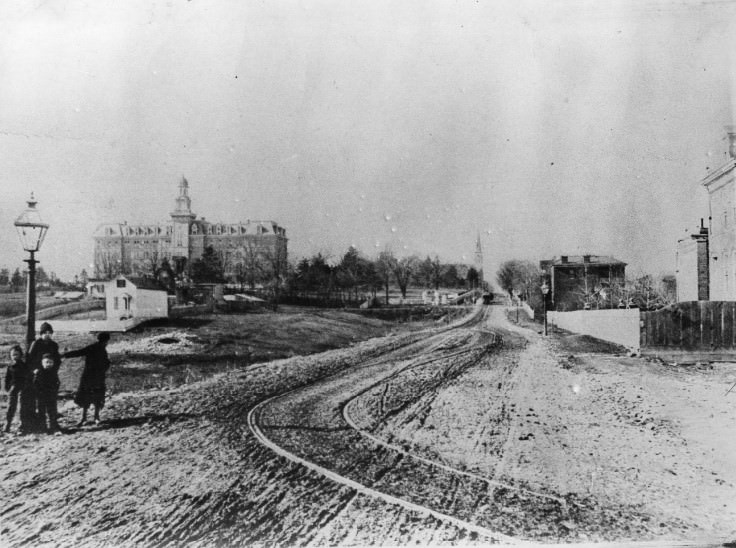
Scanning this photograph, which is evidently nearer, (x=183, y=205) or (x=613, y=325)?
(x=183, y=205)

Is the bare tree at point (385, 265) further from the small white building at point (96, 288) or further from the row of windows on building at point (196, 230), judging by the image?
the small white building at point (96, 288)

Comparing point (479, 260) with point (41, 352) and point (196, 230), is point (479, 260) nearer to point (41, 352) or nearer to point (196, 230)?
point (196, 230)

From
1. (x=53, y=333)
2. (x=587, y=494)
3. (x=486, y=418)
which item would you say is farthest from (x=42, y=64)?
(x=587, y=494)

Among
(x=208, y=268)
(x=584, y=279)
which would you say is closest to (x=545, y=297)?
(x=584, y=279)

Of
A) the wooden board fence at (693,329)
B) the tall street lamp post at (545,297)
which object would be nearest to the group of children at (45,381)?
the tall street lamp post at (545,297)

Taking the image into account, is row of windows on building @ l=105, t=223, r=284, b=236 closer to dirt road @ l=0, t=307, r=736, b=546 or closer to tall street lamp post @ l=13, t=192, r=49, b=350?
tall street lamp post @ l=13, t=192, r=49, b=350

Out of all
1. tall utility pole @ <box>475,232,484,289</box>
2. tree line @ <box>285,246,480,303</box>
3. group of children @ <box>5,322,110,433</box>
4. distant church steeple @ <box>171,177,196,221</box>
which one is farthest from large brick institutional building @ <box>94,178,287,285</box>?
tall utility pole @ <box>475,232,484,289</box>

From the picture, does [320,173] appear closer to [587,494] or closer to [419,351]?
[419,351]
